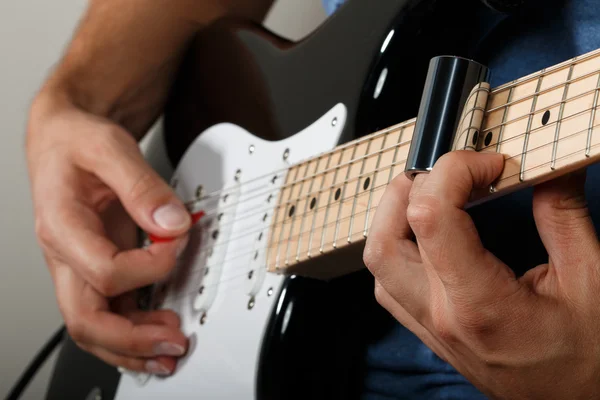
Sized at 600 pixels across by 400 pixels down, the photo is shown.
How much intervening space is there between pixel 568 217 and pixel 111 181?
56cm

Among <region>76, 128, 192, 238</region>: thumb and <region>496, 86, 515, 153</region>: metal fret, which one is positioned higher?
<region>76, 128, 192, 238</region>: thumb

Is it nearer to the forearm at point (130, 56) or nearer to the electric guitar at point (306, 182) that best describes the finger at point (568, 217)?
the electric guitar at point (306, 182)

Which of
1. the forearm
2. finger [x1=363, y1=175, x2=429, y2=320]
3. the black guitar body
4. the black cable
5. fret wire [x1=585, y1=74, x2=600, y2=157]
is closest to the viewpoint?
fret wire [x1=585, y1=74, x2=600, y2=157]

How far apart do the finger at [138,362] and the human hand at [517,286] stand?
42 centimetres

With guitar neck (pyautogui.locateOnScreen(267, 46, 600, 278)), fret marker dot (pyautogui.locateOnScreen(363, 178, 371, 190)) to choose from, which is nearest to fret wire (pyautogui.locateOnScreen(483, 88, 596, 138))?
guitar neck (pyautogui.locateOnScreen(267, 46, 600, 278))

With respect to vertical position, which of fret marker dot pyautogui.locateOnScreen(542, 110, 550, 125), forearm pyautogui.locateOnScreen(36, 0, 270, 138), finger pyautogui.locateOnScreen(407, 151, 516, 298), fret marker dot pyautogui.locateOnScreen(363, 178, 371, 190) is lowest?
finger pyautogui.locateOnScreen(407, 151, 516, 298)

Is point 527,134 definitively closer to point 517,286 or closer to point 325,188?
point 517,286

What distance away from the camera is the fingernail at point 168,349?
751 millimetres

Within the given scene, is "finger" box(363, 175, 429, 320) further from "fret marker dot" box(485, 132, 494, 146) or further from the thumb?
the thumb

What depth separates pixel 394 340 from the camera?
2.18 feet

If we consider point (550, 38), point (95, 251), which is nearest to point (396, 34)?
point (550, 38)

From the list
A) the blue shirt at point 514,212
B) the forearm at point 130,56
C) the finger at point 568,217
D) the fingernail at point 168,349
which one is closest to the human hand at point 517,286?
the finger at point 568,217

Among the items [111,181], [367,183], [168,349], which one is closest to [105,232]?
[111,181]

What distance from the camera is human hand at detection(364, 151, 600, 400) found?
41 centimetres
